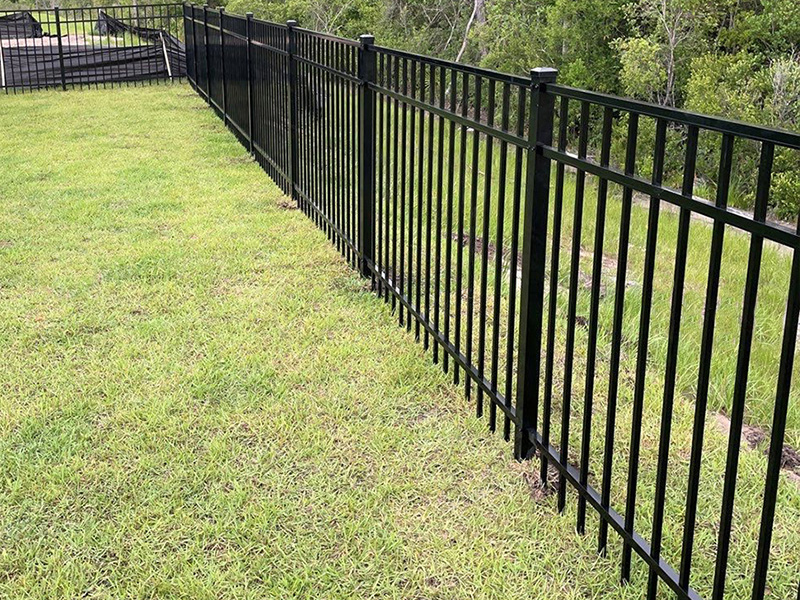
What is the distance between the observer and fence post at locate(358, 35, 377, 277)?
472 cm

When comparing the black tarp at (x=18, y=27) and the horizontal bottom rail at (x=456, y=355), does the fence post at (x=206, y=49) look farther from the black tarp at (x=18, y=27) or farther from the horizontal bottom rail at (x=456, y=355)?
the horizontal bottom rail at (x=456, y=355)

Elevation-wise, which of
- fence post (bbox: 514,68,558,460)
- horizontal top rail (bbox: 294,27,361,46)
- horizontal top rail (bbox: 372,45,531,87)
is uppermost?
horizontal top rail (bbox: 294,27,361,46)

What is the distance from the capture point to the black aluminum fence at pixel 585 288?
6.82 feet

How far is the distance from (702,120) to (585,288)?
12.5ft

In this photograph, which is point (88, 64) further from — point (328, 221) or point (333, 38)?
point (333, 38)

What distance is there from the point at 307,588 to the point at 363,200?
2.96 meters

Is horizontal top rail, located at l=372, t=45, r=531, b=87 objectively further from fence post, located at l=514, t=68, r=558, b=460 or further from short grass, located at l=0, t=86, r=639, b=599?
short grass, located at l=0, t=86, r=639, b=599

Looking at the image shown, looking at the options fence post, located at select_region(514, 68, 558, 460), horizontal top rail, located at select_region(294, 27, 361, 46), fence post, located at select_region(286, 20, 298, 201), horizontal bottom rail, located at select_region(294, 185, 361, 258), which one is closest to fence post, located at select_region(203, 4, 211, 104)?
fence post, located at select_region(286, 20, 298, 201)

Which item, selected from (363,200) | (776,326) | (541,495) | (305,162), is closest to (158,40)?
(305,162)

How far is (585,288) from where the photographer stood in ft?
18.9

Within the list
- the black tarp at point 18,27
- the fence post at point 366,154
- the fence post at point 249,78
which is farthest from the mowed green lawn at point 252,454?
the black tarp at point 18,27

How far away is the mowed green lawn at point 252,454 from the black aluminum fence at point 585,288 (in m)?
0.14

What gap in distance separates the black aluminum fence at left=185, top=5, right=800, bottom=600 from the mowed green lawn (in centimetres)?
14

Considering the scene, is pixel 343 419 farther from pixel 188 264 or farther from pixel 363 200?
pixel 188 264
